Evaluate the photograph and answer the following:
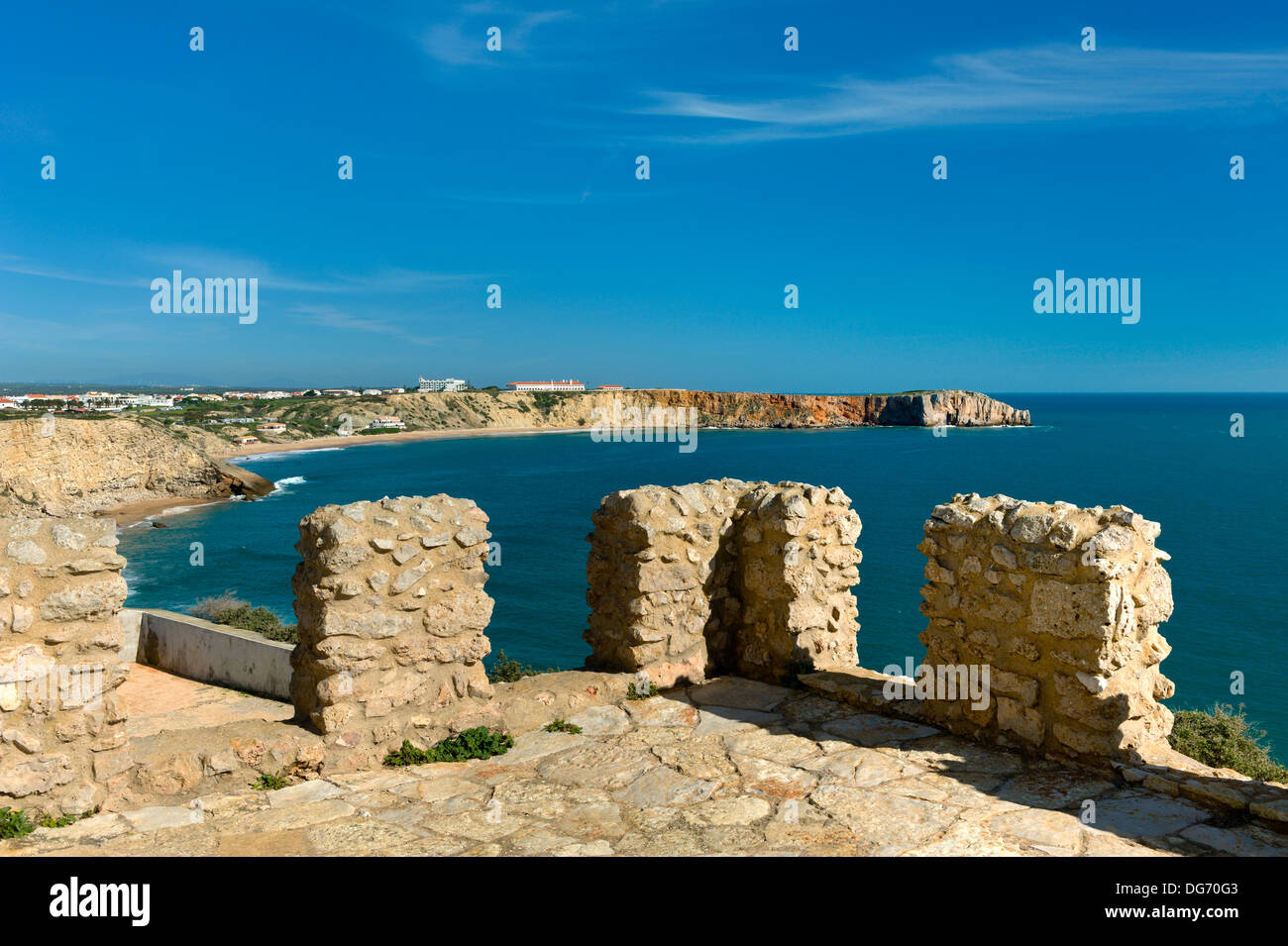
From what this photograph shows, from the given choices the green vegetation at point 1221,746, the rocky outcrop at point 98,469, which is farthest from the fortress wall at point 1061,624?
the rocky outcrop at point 98,469

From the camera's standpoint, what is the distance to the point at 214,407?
12638 centimetres

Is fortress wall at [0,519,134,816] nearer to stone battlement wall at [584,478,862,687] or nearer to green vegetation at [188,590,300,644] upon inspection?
stone battlement wall at [584,478,862,687]

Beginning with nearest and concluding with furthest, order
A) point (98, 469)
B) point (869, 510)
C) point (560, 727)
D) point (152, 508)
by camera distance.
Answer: point (560, 727)
point (869, 510)
point (98, 469)
point (152, 508)

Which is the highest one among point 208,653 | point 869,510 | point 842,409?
point 842,409

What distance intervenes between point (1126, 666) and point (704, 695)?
339 centimetres

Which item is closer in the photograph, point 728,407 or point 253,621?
point 253,621

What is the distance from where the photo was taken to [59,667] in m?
5.07

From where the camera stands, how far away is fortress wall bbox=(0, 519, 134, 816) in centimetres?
490

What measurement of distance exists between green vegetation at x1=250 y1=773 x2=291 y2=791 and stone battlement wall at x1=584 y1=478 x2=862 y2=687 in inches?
120

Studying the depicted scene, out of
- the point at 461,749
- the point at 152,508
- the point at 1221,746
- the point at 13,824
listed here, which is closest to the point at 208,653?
the point at 461,749

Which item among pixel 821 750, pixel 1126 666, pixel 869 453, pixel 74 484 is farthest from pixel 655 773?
pixel 869 453

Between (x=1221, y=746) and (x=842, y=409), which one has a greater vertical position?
(x=842, y=409)

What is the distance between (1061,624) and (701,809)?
274 cm

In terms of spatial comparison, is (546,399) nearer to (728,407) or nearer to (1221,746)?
(728,407)
